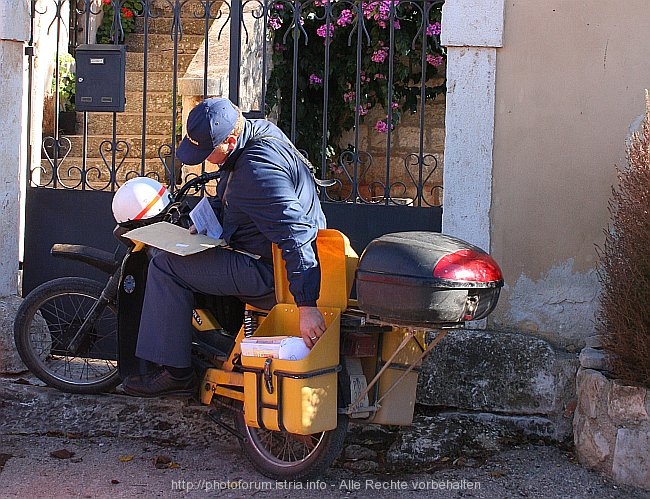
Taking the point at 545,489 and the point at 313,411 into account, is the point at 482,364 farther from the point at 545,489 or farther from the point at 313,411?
the point at 313,411

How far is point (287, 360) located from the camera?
3961 millimetres

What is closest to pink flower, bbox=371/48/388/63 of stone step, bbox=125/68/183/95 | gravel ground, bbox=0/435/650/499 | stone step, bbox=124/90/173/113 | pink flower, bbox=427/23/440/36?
pink flower, bbox=427/23/440/36

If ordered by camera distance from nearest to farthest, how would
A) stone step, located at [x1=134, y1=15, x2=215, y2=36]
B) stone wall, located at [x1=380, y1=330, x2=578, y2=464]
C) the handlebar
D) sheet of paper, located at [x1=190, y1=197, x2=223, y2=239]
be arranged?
sheet of paper, located at [x1=190, y1=197, x2=223, y2=239] < the handlebar < stone wall, located at [x1=380, y1=330, x2=578, y2=464] < stone step, located at [x1=134, y1=15, x2=215, y2=36]

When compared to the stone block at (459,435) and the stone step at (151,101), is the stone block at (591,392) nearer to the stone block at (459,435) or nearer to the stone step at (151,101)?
the stone block at (459,435)

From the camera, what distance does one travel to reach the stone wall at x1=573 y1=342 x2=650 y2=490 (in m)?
4.24

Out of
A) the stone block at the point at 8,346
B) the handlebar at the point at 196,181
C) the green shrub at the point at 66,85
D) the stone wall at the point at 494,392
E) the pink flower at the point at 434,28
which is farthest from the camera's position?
the green shrub at the point at 66,85

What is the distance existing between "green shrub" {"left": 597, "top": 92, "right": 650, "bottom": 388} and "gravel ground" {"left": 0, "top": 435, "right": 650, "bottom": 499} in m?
0.56

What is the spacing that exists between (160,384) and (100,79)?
202 centimetres

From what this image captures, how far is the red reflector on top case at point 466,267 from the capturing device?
12.1ft

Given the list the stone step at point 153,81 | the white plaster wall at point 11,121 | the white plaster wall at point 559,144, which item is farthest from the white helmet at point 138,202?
the stone step at point 153,81

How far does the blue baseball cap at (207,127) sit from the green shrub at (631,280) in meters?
1.79

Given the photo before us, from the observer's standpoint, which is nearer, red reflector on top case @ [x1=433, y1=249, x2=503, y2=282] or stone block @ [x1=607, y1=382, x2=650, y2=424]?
red reflector on top case @ [x1=433, y1=249, x2=503, y2=282]

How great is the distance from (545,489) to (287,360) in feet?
4.48

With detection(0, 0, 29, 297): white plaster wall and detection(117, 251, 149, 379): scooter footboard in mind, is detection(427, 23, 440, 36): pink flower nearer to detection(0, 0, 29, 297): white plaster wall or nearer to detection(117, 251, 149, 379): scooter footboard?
detection(0, 0, 29, 297): white plaster wall
